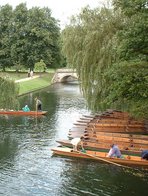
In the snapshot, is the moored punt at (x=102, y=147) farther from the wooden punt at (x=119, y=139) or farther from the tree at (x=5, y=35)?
the tree at (x=5, y=35)

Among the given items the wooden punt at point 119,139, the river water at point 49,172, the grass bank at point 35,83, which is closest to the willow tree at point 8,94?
the river water at point 49,172

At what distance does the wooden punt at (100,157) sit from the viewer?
2253cm

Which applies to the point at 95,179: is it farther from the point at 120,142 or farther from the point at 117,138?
the point at 117,138

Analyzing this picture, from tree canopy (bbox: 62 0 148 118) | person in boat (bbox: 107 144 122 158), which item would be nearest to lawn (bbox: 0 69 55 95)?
tree canopy (bbox: 62 0 148 118)

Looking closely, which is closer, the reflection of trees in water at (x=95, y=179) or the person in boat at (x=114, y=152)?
the reflection of trees in water at (x=95, y=179)

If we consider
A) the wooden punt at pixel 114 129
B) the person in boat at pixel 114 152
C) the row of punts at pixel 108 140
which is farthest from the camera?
the wooden punt at pixel 114 129

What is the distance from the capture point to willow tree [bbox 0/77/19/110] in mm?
35469

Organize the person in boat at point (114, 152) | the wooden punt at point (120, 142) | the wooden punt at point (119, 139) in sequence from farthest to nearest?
the wooden punt at point (119, 139), the wooden punt at point (120, 142), the person in boat at point (114, 152)

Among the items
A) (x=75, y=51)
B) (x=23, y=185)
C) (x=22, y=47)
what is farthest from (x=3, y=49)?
(x=23, y=185)

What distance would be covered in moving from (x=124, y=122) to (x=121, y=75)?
27.2 feet

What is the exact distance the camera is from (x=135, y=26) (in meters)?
22.6

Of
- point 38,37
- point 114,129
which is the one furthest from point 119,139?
point 38,37

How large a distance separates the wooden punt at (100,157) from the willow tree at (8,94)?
42.4ft

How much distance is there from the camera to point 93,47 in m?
28.8
